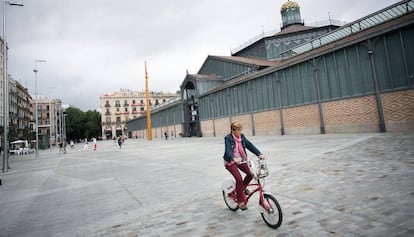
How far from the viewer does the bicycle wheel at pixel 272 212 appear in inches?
137

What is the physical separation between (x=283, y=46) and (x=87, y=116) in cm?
9035

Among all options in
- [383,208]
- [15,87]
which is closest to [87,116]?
[15,87]

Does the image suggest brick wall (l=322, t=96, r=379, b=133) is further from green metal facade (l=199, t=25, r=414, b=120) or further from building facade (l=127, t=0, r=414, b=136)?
green metal facade (l=199, t=25, r=414, b=120)

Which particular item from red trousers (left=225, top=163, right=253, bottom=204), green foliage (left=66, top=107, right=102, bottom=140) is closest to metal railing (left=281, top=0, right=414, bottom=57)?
red trousers (left=225, top=163, right=253, bottom=204)

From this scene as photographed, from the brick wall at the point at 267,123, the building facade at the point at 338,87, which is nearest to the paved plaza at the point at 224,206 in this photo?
the building facade at the point at 338,87

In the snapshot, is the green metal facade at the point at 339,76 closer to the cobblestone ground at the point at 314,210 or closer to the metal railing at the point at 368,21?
the metal railing at the point at 368,21

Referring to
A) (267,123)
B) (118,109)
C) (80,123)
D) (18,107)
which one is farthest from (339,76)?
(80,123)

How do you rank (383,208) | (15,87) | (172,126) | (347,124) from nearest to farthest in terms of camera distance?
(383,208) → (347,124) → (172,126) → (15,87)

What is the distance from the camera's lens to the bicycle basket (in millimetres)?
3734

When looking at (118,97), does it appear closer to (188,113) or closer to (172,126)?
(172,126)

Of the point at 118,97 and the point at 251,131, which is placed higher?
the point at 118,97

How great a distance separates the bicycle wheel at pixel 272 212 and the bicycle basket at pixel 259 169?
31cm

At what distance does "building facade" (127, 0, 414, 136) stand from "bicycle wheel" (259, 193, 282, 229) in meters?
15.0

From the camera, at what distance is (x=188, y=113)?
4259cm
